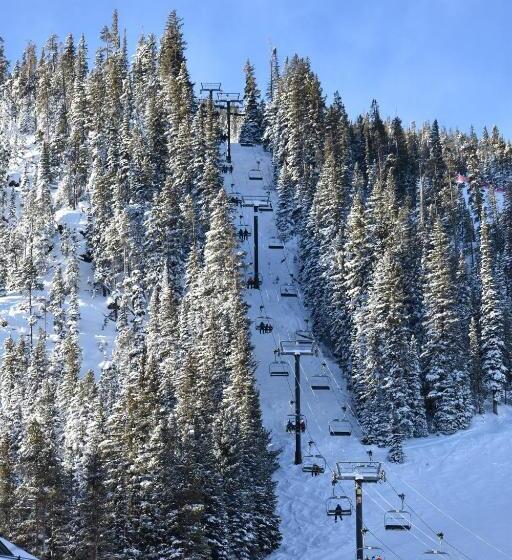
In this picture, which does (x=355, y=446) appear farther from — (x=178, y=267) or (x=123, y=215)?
(x=123, y=215)

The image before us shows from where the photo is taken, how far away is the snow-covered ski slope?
179 ft

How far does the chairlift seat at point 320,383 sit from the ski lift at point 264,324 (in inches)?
340

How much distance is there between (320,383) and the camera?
8100 centimetres

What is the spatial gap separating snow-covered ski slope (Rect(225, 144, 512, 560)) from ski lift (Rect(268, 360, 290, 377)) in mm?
681

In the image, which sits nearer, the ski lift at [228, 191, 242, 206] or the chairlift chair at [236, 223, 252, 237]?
the chairlift chair at [236, 223, 252, 237]

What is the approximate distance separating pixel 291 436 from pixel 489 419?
18602mm

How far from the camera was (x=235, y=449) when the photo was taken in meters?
52.4

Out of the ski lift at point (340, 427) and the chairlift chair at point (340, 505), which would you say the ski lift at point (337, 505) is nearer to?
the chairlift chair at point (340, 505)

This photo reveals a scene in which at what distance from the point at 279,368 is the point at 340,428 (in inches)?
427

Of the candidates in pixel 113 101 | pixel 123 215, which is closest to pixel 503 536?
pixel 123 215

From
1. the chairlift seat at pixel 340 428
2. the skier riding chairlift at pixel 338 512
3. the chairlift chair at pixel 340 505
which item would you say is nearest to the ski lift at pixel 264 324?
the chairlift seat at pixel 340 428

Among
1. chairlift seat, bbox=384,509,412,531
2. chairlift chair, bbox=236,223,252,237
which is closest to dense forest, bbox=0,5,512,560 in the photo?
chairlift chair, bbox=236,223,252,237

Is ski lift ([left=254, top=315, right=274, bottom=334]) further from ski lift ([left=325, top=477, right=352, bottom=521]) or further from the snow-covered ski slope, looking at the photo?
ski lift ([left=325, top=477, right=352, bottom=521])

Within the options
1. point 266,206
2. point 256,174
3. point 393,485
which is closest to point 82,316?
point 266,206
